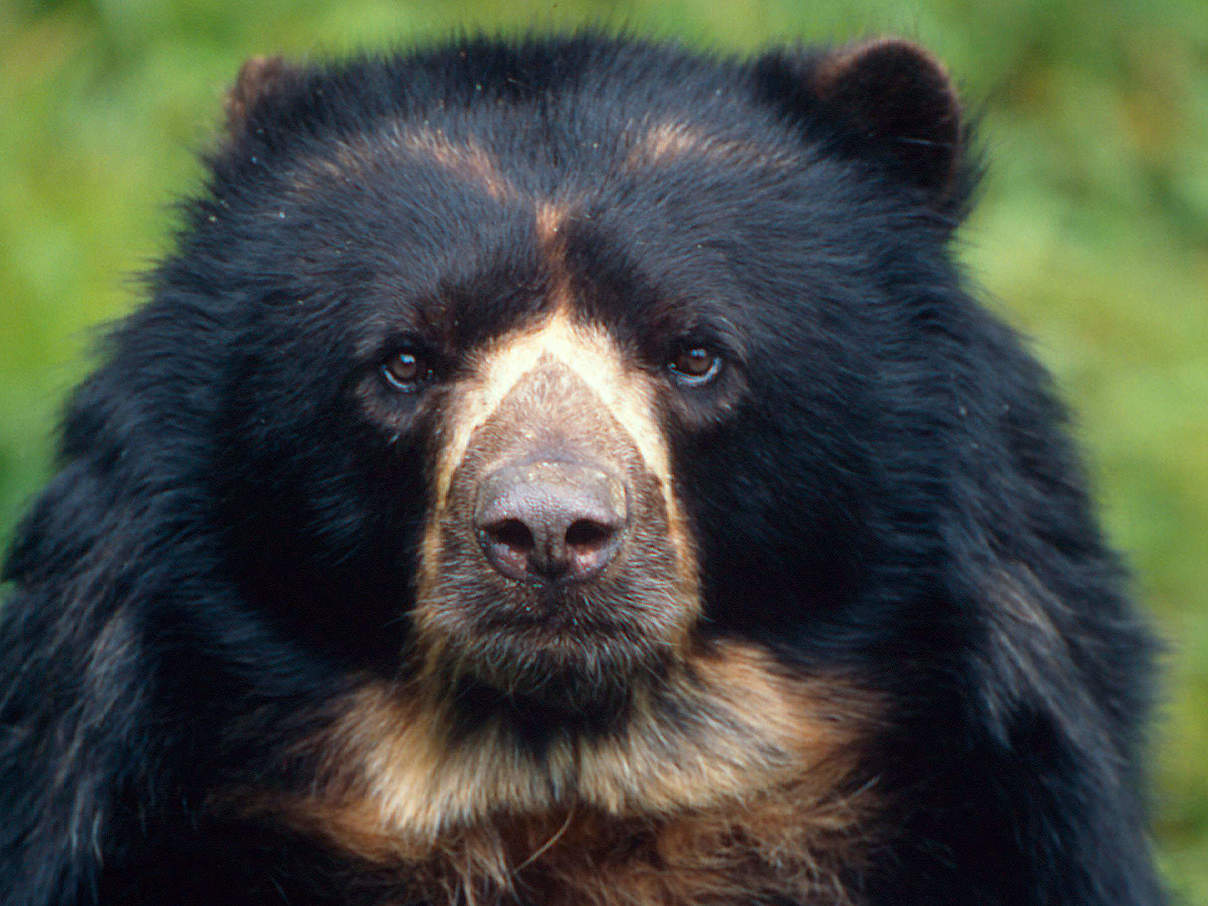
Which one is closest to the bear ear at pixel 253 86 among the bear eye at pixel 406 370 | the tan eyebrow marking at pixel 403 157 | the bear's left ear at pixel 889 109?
the tan eyebrow marking at pixel 403 157

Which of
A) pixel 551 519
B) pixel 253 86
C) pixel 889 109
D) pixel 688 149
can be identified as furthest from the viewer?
pixel 253 86

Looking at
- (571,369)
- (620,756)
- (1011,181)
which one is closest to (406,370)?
(571,369)

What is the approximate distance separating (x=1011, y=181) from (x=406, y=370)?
14.8ft

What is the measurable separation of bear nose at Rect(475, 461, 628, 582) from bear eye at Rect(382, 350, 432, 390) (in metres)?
0.42

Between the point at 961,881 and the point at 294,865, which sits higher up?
the point at 961,881

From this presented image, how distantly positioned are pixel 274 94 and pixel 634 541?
54.0 inches

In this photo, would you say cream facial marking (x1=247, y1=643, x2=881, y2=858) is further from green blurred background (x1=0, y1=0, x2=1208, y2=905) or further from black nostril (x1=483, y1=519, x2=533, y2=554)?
green blurred background (x1=0, y1=0, x2=1208, y2=905)

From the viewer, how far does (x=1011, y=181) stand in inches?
296

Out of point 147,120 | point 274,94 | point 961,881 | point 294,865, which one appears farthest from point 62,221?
point 961,881

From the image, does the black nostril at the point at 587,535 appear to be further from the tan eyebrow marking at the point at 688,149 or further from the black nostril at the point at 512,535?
the tan eyebrow marking at the point at 688,149

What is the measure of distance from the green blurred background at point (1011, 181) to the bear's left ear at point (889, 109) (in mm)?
1959

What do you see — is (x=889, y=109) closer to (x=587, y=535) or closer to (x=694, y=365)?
(x=694, y=365)

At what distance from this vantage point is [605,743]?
11.9 ft

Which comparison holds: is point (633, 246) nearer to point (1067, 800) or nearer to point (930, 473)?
point (930, 473)
